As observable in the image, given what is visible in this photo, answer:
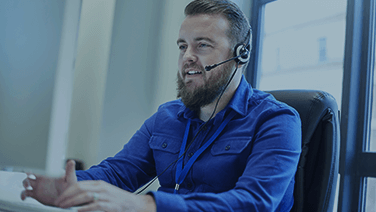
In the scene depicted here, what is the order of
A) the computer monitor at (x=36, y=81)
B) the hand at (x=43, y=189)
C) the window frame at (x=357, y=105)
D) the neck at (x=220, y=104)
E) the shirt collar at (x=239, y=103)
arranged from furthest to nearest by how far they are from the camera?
1. the window frame at (x=357, y=105)
2. the neck at (x=220, y=104)
3. the shirt collar at (x=239, y=103)
4. the hand at (x=43, y=189)
5. the computer monitor at (x=36, y=81)

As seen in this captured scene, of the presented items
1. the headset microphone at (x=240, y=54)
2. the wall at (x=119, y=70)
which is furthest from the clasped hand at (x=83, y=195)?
the wall at (x=119, y=70)

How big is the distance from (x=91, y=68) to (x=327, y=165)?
1.83m

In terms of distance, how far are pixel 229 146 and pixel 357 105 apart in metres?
1.08

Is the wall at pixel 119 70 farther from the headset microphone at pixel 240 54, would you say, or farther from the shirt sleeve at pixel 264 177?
the shirt sleeve at pixel 264 177

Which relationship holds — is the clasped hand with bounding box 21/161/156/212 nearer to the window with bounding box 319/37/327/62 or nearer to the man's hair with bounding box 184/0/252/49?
the man's hair with bounding box 184/0/252/49

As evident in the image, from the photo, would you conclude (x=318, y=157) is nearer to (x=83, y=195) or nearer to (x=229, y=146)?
(x=229, y=146)

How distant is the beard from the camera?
3.95ft

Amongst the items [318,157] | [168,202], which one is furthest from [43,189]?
[318,157]

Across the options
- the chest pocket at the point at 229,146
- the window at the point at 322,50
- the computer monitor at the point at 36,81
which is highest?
the window at the point at 322,50

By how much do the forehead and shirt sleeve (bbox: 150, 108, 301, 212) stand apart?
0.35 metres

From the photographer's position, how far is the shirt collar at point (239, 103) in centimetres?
114

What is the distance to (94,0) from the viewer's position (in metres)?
2.40

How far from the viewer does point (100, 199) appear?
581 mm

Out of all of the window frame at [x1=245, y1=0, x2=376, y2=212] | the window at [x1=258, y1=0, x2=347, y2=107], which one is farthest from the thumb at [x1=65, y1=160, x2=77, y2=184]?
the window at [x1=258, y1=0, x2=347, y2=107]
